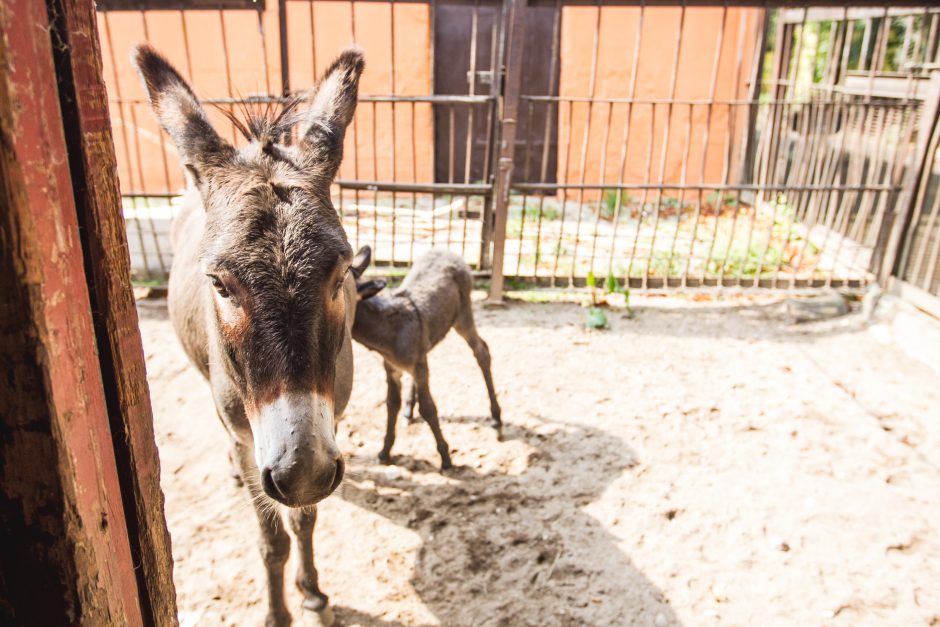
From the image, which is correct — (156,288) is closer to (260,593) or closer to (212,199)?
(260,593)

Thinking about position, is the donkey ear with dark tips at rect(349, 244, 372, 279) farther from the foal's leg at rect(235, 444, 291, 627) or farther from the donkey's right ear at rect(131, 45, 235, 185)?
the donkey's right ear at rect(131, 45, 235, 185)

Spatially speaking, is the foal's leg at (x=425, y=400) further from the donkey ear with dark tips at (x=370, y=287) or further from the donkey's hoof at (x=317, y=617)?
the donkey's hoof at (x=317, y=617)

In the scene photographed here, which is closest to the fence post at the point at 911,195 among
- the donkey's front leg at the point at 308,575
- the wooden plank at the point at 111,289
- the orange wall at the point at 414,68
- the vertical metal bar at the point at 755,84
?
the vertical metal bar at the point at 755,84

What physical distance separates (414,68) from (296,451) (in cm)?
802

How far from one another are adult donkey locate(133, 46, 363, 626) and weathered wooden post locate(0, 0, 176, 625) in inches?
17.5

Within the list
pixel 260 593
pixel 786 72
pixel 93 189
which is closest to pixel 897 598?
pixel 260 593

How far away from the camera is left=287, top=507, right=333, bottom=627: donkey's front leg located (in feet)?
9.37

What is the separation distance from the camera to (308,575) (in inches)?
116

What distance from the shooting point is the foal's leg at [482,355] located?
14.4ft

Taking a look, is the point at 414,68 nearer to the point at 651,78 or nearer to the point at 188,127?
the point at 651,78

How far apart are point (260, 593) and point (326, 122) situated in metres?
2.28

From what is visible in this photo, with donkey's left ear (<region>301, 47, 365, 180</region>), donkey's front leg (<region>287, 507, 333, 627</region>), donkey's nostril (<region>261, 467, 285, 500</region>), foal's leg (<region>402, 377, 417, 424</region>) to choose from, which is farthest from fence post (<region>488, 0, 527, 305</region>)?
donkey's nostril (<region>261, 467, 285, 500</region>)

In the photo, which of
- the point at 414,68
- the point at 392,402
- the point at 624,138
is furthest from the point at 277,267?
the point at 414,68

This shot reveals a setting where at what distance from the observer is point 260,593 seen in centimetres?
308
